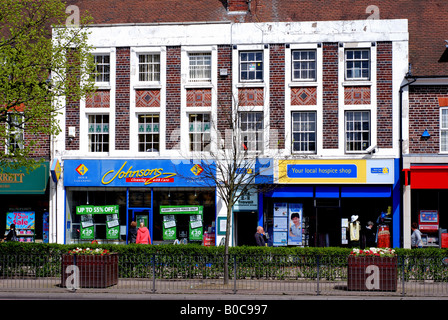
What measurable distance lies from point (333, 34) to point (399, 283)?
11.6 m

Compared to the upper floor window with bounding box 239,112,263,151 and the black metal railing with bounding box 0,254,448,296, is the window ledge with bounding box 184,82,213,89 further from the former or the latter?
the black metal railing with bounding box 0,254,448,296

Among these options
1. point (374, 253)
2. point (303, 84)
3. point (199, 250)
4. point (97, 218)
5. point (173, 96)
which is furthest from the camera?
point (97, 218)

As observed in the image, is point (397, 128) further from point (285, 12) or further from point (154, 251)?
point (154, 251)

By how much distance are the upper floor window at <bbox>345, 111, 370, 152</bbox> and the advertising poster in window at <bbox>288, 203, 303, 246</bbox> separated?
301 centimetres

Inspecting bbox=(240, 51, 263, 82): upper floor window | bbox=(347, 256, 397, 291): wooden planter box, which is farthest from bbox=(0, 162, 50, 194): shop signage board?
bbox=(347, 256, 397, 291): wooden planter box

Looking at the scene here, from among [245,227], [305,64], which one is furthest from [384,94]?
[245,227]

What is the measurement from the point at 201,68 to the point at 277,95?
3266mm

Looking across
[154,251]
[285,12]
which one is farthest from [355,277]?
[285,12]

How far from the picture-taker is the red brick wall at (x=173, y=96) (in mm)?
24234

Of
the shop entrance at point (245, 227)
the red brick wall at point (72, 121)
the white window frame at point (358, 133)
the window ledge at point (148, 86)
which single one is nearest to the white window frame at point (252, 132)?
the shop entrance at point (245, 227)

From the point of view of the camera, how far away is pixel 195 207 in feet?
79.0

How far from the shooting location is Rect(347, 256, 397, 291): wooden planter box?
15312 mm

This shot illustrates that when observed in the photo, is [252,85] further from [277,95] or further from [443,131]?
[443,131]

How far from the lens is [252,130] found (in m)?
24.1
